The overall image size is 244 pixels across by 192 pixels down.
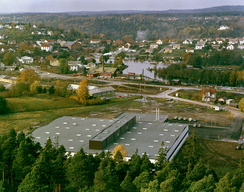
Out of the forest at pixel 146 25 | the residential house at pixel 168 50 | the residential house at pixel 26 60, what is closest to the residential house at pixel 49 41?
the residential house at pixel 26 60

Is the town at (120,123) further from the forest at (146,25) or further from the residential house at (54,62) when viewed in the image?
the forest at (146,25)

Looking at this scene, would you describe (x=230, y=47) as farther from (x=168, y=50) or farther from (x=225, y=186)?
(x=225, y=186)

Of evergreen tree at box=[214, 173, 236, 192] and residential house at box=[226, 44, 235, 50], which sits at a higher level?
evergreen tree at box=[214, 173, 236, 192]

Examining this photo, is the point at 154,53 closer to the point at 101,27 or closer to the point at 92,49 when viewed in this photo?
the point at 92,49

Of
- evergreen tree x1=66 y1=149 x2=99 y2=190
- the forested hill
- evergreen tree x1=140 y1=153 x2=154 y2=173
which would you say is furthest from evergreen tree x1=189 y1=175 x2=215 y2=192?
the forested hill

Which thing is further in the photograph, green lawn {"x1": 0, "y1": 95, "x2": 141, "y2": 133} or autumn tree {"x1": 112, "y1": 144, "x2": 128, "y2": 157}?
green lawn {"x1": 0, "y1": 95, "x2": 141, "y2": 133}

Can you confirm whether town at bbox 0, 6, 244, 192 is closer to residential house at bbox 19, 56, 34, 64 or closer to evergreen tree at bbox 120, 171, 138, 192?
evergreen tree at bbox 120, 171, 138, 192

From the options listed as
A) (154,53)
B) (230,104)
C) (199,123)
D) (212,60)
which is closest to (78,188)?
(199,123)
